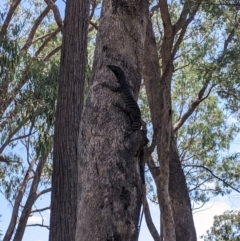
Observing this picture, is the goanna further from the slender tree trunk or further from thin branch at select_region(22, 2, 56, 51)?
the slender tree trunk

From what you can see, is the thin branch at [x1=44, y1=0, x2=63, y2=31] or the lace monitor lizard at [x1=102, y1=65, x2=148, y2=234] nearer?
the lace monitor lizard at [x1=102, y1=65, x2=148, y2=234]

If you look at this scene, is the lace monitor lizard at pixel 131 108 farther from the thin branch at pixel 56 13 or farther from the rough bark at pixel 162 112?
the thin branch at pixel 56 13

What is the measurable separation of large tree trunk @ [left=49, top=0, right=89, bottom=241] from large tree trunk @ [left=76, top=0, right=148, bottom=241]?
2.88 meters

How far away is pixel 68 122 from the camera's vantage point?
605cm

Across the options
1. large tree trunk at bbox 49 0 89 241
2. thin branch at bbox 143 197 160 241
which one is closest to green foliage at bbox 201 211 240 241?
thin branch at bbox 143 197 160 241

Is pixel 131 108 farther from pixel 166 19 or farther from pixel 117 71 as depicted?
pixel 166 19

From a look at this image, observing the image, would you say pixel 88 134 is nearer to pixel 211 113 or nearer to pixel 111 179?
pixel 111 179

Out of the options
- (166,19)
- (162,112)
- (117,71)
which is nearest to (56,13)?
(166,19)

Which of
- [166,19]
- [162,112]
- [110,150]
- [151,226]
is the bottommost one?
[110,150]

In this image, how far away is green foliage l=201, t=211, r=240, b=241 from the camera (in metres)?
14.2

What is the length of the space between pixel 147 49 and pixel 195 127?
23.8 feet

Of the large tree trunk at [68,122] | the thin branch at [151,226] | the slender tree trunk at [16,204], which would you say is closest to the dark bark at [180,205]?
the large tree trunk at [68,122]

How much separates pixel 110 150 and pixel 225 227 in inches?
481

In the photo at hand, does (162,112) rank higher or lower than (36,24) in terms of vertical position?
lower
